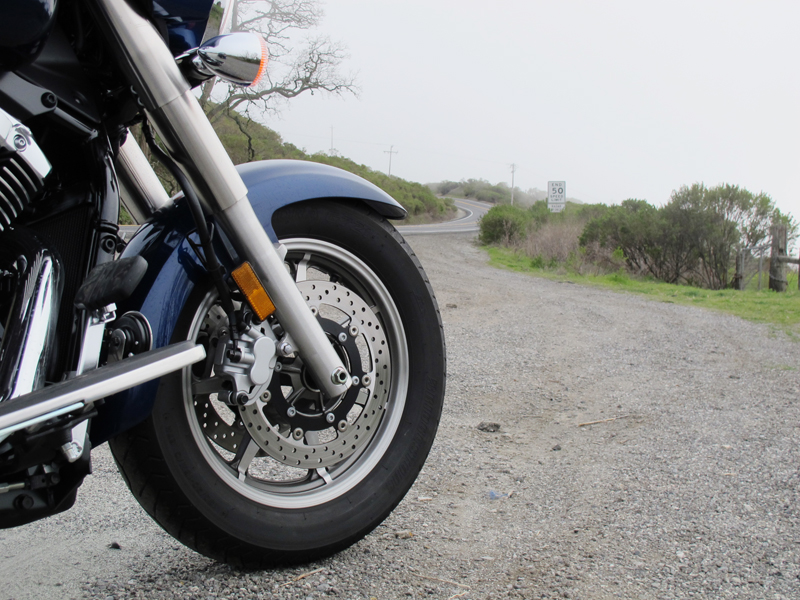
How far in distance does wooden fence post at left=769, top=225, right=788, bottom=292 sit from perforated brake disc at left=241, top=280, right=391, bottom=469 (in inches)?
560

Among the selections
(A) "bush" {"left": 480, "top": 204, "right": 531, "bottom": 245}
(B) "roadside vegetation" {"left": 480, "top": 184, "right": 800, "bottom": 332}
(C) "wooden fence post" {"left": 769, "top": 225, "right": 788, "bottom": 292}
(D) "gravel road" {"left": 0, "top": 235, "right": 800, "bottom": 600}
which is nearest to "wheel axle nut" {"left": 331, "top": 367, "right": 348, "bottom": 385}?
(D) "gravel road" {"left": 0, "top": 235, "right": 800, "bottom": 600}

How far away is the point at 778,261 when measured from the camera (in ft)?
45.9

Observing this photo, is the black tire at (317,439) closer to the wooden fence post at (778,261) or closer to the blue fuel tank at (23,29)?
the blue fuel tank at (23,29)

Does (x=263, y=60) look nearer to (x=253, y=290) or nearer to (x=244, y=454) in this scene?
(x=253, y=290)

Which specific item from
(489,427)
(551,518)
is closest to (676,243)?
(489,427)

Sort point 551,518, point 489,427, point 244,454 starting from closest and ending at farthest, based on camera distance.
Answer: point 244,454
point 551,518
point 489,427

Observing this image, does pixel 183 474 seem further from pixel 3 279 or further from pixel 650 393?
pixel 650 393

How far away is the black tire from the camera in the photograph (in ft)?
5.18

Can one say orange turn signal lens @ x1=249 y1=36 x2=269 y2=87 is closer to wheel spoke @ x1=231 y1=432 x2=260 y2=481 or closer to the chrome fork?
the chrome fork

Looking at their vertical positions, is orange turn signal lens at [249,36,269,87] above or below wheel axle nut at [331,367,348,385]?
above

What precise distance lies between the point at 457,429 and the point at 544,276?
10.8 metres

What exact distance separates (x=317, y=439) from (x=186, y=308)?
0.54m

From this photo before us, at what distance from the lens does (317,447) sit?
1820mm

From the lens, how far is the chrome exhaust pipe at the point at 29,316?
1313 mm
